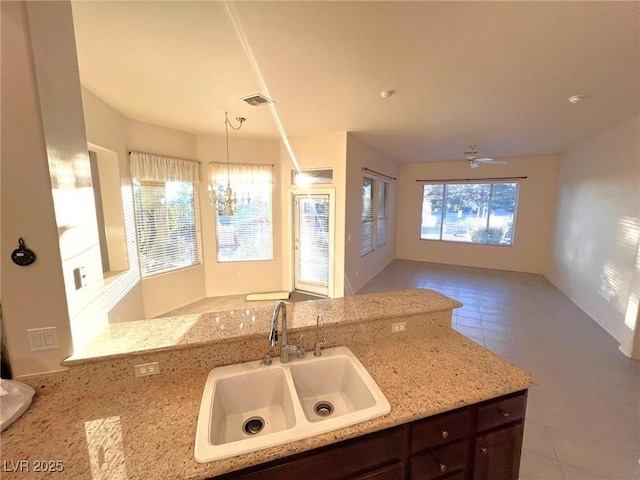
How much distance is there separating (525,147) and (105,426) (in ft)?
22.6

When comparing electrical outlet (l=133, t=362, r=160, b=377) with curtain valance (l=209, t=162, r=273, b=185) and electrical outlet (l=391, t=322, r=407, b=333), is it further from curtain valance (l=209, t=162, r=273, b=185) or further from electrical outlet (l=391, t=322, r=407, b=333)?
curtain valance (l=209, t=162, r=273, b=185)

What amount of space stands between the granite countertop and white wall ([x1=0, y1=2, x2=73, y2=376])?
271mm

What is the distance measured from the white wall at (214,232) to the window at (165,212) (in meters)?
0.17

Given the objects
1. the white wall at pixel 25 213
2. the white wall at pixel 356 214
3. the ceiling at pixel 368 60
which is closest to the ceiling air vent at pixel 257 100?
the ceiling at pixel 368 60

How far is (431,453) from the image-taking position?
1169mm

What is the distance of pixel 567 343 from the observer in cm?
325

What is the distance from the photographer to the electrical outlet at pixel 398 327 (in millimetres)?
1636

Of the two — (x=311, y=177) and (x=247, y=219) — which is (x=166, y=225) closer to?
(x=247, y=219)

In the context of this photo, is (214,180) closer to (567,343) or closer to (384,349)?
(384,349)

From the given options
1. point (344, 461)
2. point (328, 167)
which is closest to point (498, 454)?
point (344, 461)

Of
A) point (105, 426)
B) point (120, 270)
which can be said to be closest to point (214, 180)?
point (120, 270)

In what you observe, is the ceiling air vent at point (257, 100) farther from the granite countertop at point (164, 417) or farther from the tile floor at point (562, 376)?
the tile floor at point (562, 376)

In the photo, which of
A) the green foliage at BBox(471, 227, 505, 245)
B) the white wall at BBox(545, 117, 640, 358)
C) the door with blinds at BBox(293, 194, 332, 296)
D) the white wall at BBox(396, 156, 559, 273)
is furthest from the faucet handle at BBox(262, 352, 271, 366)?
the green foliage at BBox(471, 227, 505, 245)

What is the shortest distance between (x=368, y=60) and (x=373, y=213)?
3925 mm
